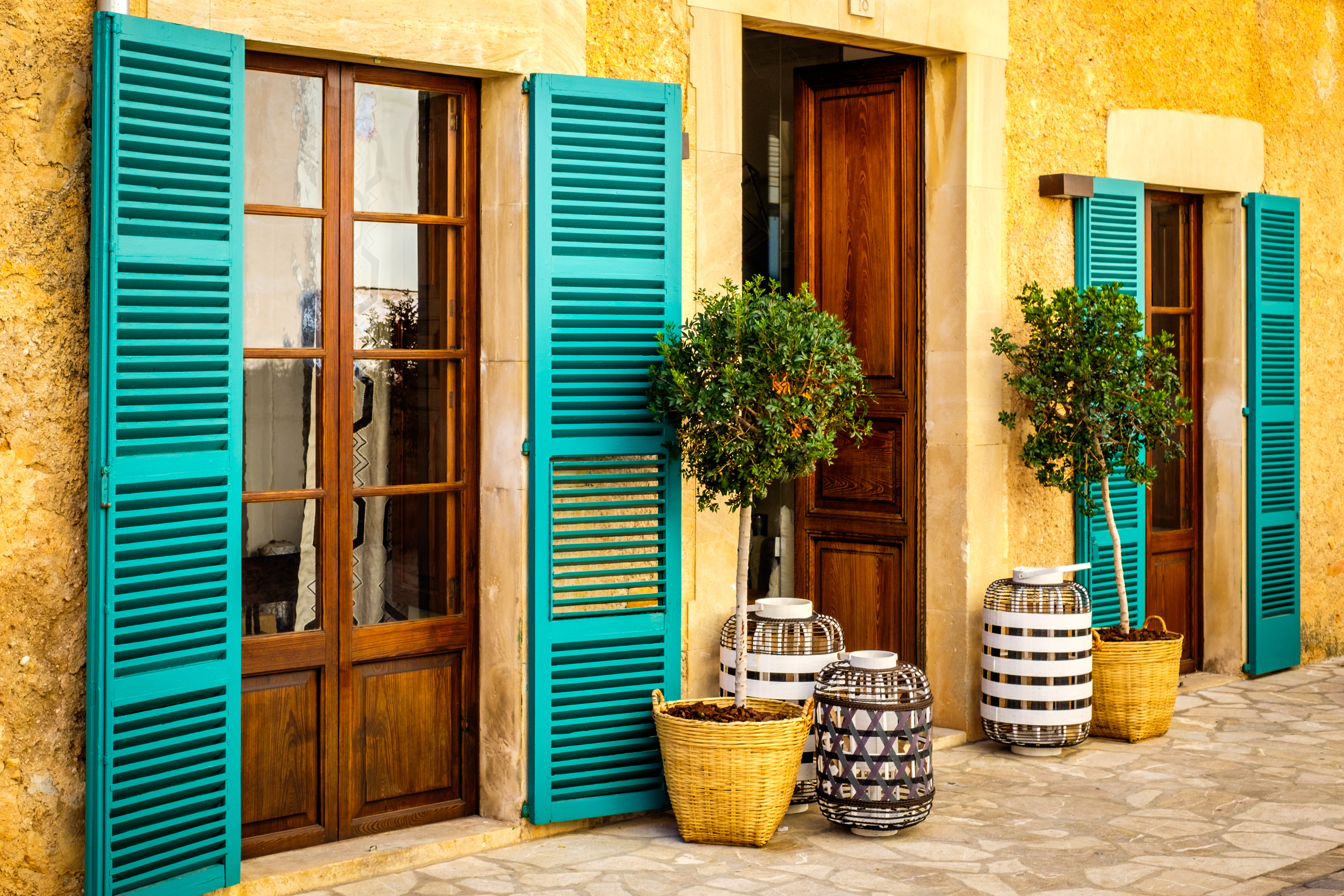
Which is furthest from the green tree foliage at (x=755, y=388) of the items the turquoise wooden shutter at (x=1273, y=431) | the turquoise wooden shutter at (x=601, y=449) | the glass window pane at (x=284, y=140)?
the turquoise wooden shutter at (x=1273, y=431)

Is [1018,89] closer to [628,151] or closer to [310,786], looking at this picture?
[628,151]

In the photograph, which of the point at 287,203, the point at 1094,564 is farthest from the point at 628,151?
the point at 1094,564

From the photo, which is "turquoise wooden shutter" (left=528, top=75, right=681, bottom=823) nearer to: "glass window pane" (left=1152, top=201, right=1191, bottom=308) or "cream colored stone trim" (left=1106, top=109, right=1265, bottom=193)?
"cream colored stone trim" (left=1106, top=109, right=1265, bottom=193)

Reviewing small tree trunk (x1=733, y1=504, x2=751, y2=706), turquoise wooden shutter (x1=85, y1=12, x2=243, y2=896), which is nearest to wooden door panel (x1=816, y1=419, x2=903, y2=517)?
small tree trunk (x1=733, y1=504, x2=751, y2=706)

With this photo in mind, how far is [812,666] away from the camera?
5.27m

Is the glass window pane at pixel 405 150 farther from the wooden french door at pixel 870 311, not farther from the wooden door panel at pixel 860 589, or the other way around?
the wooden door panel at pixel 860 589

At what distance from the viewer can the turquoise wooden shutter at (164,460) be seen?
3.90 metres

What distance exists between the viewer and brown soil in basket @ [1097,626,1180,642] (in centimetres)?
645

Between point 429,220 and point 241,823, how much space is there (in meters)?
2.06

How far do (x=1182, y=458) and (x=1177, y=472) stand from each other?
125 mm

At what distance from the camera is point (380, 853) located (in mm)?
4648

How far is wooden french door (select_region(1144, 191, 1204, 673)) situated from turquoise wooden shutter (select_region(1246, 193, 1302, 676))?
259 mm

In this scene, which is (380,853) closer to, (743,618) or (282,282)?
(743,618)

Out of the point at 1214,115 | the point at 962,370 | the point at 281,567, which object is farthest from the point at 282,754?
the point at 1214,115
